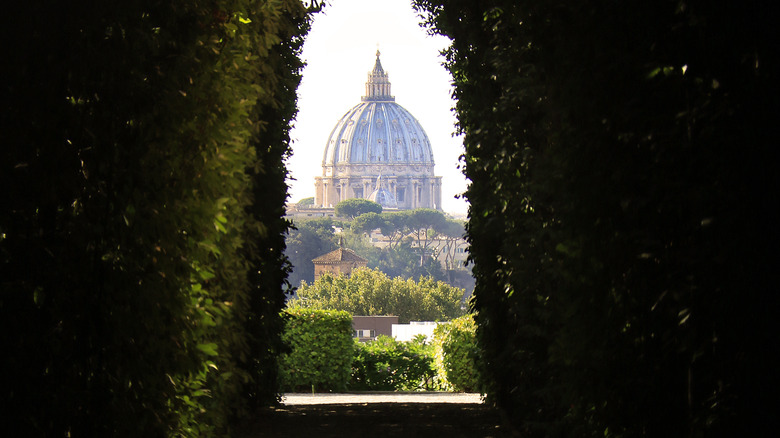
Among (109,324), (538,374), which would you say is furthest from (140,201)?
(538,374)

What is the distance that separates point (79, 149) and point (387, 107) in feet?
606

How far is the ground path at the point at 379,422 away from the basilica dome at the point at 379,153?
17140cm

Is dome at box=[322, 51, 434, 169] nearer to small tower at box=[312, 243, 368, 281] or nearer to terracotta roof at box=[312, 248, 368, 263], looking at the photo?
terracotta roof at box=[312, 248, 368, 263]

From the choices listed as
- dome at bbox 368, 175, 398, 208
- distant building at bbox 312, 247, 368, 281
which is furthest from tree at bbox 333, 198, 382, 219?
distant building at bbox 312, 247, 368, 281

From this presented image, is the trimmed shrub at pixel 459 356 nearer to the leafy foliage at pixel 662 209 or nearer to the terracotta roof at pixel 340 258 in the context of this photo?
the leafy foliage at pixel 662 209

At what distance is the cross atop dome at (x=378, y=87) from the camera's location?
189625mm

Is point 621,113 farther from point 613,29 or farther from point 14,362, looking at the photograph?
point 14,362

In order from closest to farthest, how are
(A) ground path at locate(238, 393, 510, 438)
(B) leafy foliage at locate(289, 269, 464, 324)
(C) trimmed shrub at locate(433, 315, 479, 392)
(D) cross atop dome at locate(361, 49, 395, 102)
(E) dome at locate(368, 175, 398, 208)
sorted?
(A) ground path at locate(238, 393, 510, 438)
(C) trimmed shrub at locate(433, 315, 479, 392)
(B) leafy foliage at locate(289, 269, 464, 324)
(E) dome at locate(368, 175, 398, 208)
(D) cross atop dome at locate(361, 49, 395, 102)

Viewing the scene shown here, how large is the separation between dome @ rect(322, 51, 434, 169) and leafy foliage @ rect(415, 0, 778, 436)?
180 meters

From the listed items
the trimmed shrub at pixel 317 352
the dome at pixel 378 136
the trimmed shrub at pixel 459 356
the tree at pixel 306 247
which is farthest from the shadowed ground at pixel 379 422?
the dome at pixel 378 136

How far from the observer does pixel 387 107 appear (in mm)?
187375

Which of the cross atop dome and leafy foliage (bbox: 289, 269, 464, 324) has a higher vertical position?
the cross atop dome

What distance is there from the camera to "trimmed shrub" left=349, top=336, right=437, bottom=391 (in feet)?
65.5

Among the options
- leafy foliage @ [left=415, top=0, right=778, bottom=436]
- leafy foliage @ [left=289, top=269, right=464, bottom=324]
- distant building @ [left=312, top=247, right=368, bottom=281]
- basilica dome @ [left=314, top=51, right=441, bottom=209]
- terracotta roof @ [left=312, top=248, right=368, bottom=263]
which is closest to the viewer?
leafy foliage @ [left=415, top=0, right=778, bottom=436]
